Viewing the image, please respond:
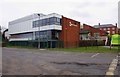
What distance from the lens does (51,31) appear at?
4506 centimetres

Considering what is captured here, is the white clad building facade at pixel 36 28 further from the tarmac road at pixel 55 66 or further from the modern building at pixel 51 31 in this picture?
the tarmac road at pixel 55 66

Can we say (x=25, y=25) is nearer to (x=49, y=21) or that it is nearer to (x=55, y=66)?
(x=49, y=21)

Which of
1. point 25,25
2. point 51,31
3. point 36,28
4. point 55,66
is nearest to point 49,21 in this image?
point 51,31

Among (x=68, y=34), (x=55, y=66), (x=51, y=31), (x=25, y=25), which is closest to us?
(x=55, y=66)

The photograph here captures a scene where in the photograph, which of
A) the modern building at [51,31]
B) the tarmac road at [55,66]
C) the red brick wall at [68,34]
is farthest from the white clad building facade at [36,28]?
the tarmac road at [55,66]

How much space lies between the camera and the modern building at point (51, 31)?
148 ft

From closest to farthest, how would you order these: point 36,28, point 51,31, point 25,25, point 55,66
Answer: point 55,66 → point 51,31 → point 36,28 → point 25,25

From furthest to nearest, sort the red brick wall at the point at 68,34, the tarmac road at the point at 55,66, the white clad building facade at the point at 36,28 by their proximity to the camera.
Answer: the red brick wall at the point at 68,34, the white clad building facade at the point at 36,28, the tarmac road at the point at 55,66

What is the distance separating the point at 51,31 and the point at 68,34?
470 cm

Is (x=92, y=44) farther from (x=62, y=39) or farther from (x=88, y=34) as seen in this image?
(x=62, y=39)

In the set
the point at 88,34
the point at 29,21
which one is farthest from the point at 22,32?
the point at 88,34

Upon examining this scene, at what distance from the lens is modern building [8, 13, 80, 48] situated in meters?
45.0

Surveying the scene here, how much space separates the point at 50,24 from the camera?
44688mm

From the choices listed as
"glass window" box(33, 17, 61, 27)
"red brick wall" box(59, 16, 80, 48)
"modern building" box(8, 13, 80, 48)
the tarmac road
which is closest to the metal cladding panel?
"modern building" box(8, 13, 80, 48)
